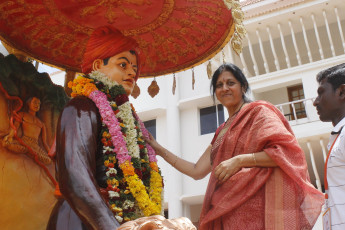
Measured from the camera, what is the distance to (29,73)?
269 cm

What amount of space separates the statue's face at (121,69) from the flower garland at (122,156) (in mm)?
62

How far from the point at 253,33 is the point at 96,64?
1155 centimetres

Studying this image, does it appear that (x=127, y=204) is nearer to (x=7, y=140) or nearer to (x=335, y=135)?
(x=7, y=140)

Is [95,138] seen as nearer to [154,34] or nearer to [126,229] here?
[126,229]

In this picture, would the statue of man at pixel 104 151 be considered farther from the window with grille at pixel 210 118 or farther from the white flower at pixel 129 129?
the window with grille at pixel 210 118

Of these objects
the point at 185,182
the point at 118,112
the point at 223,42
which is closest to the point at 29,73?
the point at 118,112

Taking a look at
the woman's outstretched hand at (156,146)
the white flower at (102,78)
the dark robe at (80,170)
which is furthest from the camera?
the woman's outstretched hand at (156,146)

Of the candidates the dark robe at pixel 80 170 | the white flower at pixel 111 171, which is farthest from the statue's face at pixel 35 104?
the white flower at pixel 111 171

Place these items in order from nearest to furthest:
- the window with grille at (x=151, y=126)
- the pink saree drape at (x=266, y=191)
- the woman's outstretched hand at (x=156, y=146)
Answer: the pink saree drape at (x=266, y=191)
the woman's outstretched hand at (x=156, y=146)
the window with grille at (x=151, y=126)

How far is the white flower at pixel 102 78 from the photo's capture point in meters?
2.27

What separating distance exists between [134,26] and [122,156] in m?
1.16

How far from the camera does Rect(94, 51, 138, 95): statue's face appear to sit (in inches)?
91.7

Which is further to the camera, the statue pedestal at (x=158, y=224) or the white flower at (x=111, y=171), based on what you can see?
the white flower at (x=111, y=171)

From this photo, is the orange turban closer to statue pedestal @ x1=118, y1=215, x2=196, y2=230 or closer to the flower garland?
the flower garland
